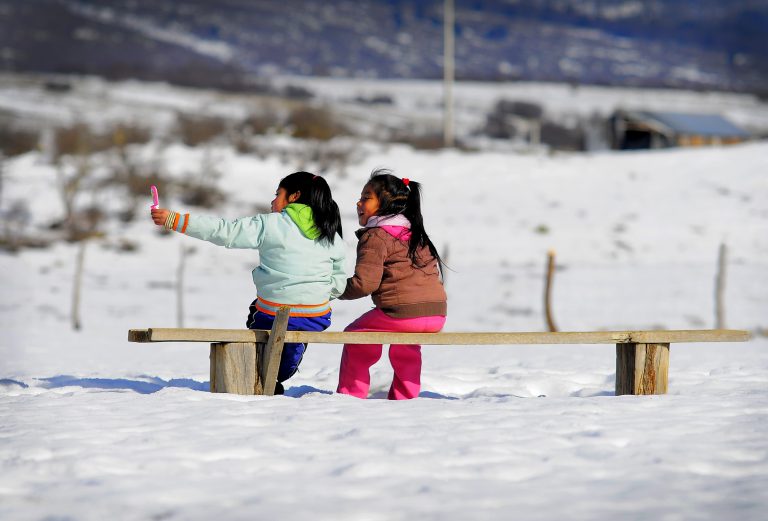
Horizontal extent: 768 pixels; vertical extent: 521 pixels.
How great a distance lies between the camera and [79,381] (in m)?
6.88

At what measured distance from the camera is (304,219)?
5.87m

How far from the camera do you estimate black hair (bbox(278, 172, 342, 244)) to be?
5.87m

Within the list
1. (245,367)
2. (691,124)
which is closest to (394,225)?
(245,367)

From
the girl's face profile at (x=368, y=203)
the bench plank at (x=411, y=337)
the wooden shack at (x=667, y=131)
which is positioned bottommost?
the bench plank at (x=411, y=337)

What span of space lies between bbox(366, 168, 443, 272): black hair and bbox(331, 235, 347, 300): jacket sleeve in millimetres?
297

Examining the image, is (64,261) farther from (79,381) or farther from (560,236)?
(79,381)

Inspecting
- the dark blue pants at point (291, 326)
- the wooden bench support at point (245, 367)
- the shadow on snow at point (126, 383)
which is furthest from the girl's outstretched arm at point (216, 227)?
the shadow on snow at point (126, 383)

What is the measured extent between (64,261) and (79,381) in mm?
15698

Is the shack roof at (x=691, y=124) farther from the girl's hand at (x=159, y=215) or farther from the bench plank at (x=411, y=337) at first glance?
the girl's hand at (x=159, y=215)

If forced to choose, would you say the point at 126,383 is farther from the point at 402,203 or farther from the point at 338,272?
the point at 402,203

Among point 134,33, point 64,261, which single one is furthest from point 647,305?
point 134,33

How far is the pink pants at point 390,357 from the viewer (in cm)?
605

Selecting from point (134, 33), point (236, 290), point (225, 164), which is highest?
point (134, 33)

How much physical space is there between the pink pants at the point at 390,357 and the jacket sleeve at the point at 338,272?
23 cm
